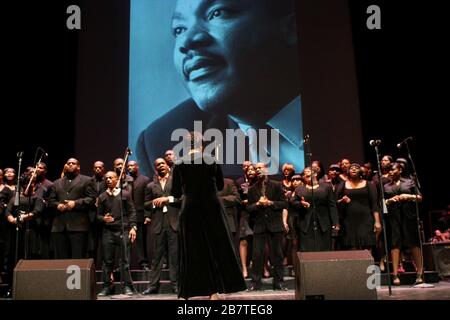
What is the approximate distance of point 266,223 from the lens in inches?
265

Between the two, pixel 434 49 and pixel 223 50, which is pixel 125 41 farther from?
pixel 434 49

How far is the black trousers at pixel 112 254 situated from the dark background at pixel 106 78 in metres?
2.67

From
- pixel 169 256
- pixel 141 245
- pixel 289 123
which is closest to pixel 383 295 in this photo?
pixel 169 256

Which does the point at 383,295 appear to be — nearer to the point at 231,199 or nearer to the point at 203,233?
the point at 203,233

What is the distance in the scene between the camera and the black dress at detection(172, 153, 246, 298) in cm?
474

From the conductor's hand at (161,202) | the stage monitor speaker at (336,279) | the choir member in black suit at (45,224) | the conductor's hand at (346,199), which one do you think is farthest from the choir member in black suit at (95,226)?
the stage monitor speaker at (336,279)

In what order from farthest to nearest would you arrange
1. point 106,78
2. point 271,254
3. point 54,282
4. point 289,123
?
point 106,78 → point 289,123 → point 271,254 → point 54,282

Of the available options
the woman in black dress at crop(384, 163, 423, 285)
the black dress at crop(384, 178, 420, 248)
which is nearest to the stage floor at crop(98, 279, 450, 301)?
the woman in black dress at crop(384, 163, 423, 285)

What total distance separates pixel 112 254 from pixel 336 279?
128 inches

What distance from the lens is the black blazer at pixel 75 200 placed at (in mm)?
6562

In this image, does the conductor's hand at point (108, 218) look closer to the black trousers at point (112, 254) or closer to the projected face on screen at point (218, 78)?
the black trousers at point (112, 254)

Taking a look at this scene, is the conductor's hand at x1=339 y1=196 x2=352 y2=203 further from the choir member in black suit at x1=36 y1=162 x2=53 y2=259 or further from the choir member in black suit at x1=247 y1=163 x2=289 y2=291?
the choir member in black suit at x1=36 y1=162 x2=53 y2=259
